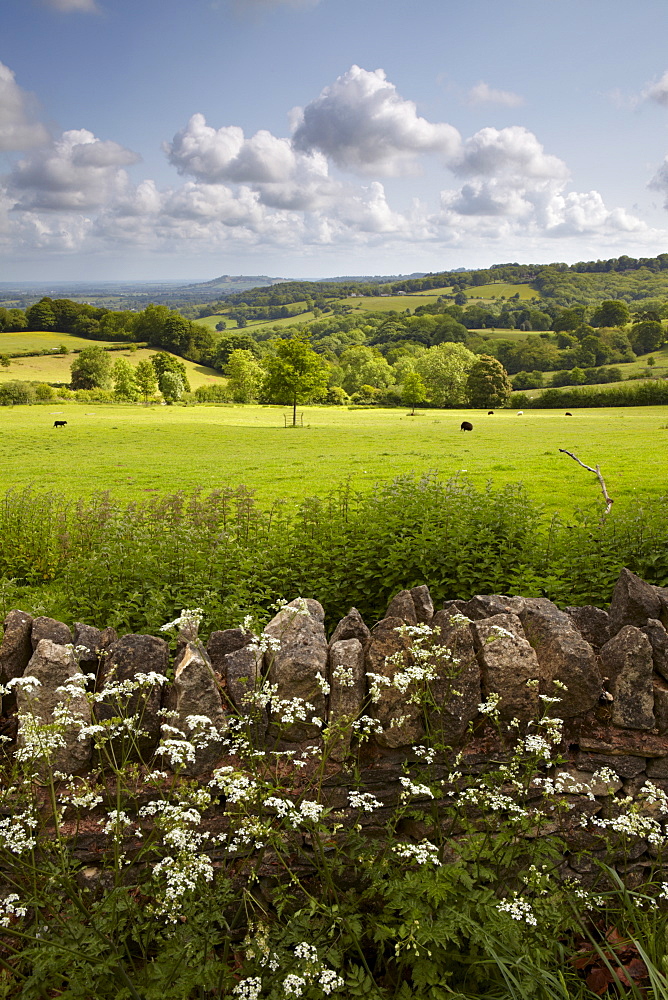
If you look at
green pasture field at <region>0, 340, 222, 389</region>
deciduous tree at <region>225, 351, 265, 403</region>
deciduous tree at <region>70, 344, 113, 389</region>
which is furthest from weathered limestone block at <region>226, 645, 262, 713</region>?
deciduous tree at <region>70, 344, 113, 389</region>

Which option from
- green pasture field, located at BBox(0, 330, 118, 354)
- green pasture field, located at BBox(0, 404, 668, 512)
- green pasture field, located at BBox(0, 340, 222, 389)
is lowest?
green pasture field, located at BBox(0, 404, 668, 512)

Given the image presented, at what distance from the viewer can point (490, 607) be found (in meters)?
4.38

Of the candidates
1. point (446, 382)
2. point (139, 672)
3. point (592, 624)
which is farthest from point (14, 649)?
point (446, 382)

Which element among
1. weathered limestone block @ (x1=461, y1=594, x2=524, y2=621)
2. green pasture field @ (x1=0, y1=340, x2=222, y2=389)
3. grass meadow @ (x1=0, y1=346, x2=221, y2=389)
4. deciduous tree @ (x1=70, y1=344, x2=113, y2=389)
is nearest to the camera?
weathered limestone block @ (x1=461, y1=594, x2=524, y2=621)

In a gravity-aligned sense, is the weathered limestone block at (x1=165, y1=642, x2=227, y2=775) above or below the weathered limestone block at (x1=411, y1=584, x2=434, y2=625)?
below

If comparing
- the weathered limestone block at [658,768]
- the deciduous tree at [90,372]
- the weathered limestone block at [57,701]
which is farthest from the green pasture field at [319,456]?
the deciduous tree at [90,372]

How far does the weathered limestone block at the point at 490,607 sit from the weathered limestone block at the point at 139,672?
217cm

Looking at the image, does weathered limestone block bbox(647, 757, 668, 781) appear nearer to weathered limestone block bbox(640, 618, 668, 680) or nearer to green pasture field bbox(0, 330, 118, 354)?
weathered limestone block bbox(640, 618, 668, 680)

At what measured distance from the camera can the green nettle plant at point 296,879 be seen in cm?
252

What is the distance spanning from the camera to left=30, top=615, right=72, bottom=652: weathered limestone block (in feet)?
12.6

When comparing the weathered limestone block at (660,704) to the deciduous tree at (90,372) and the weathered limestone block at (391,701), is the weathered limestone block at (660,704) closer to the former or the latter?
the weathered limestone block at (391,701)

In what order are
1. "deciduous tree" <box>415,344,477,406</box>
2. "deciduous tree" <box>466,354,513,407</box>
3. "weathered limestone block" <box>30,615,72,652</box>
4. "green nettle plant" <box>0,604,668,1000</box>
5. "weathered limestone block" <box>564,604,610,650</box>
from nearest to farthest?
"green nettle plant" <box>0,604,668,1000</box> < "weathered limestone block" <box>30,615,72,652</box> < "weathered limestone block" <box>564,604,610,650</box> < "deciduous tree" <box>466,354,513,407</box> < "deciduous tree" <box>415,344,477,406</box>

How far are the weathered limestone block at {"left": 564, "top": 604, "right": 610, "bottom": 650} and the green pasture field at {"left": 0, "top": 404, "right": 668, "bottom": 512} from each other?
6369mm

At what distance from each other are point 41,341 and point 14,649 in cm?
15258
